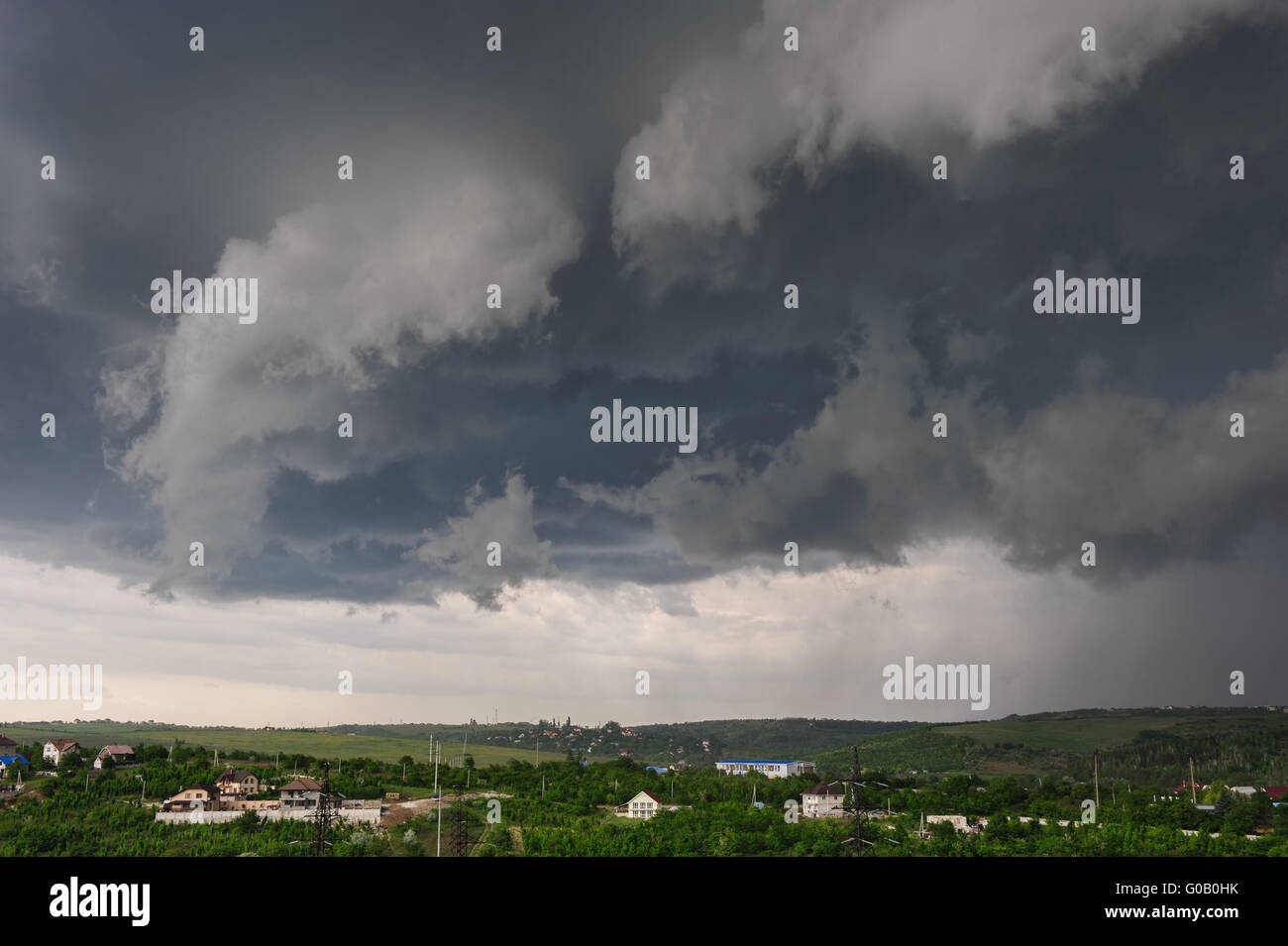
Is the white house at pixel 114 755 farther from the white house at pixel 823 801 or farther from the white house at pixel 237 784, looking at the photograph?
the white house at pixel 823 801

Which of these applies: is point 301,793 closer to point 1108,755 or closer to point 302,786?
point 302,786

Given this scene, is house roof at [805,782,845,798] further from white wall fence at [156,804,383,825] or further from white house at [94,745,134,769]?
white house at [94,745,134,769]

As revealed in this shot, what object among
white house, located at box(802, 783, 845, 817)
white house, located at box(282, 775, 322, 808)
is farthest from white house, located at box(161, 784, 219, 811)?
white house, located at box(802, 783, 845, 817)

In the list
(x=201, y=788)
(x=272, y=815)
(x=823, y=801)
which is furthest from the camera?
(x=823, y=801)

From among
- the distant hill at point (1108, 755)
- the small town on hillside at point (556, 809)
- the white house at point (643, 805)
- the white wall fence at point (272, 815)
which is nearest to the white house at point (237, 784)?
the small town on hillside at point (556, 809)

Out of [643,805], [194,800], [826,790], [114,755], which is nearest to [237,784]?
[194,800]
